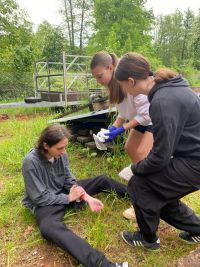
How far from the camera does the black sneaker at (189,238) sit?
2.56m

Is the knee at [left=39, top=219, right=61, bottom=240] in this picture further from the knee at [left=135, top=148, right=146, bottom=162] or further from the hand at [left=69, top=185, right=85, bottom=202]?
the knee at [left=135, top=148, right=146, bottom=162]

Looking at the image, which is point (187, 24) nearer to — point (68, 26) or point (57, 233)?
point (68, 26)

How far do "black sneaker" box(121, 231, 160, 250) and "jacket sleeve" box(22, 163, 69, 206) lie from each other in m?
0.71

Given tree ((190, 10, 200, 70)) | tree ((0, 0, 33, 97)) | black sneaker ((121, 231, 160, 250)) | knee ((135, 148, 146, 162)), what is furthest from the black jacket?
tree ((190, 10, 200, 70))

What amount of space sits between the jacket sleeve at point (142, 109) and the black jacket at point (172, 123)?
0.75 meters

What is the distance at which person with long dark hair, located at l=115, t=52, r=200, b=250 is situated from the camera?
6.36 feet

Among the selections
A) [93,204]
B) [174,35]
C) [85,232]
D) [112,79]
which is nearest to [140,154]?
[93,204]

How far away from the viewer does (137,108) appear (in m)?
2.89

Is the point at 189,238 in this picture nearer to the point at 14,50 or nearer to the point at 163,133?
the point at 163,133

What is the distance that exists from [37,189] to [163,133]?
1.36 m

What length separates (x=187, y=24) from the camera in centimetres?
3881

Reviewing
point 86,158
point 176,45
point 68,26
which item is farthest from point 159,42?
point 86,158

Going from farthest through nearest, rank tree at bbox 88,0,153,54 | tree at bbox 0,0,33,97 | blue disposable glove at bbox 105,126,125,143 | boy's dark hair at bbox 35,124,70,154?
tree at bbox 88,0,153,54, tree at bbox 0,0,33,97, blue disposable glove at bbox 105,126,125,143, boy's dark hair at bbox 35,124,70,154

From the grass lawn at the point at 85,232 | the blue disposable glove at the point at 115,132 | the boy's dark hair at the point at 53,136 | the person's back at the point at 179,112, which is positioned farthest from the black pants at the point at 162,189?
the blue disposable glove at the point at 115,132
